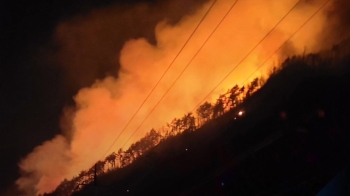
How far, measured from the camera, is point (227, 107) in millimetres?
44688

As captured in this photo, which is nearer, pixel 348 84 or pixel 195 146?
pixel 348 84

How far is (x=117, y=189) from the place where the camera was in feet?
204

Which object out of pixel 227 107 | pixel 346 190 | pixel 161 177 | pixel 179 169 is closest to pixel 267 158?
pixel 346 190

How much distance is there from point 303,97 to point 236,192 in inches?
344

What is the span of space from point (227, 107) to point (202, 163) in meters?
7.59

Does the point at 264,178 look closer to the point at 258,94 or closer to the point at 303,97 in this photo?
the point at 303,97

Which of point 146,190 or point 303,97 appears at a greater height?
point 146,190

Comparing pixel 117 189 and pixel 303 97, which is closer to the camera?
pixel 303 97

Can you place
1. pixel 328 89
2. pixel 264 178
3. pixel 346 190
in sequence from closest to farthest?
pixel 346 190 → pixel 264 178 → pixel 328 89

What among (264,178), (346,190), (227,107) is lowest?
(346,190)

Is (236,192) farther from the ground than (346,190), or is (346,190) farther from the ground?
(236,192)

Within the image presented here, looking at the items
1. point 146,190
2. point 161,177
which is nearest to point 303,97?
point 161,177

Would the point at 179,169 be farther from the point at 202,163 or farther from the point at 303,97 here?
the point at 303,97

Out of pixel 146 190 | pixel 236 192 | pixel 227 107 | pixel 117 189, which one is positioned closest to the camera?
pixel 236 192
